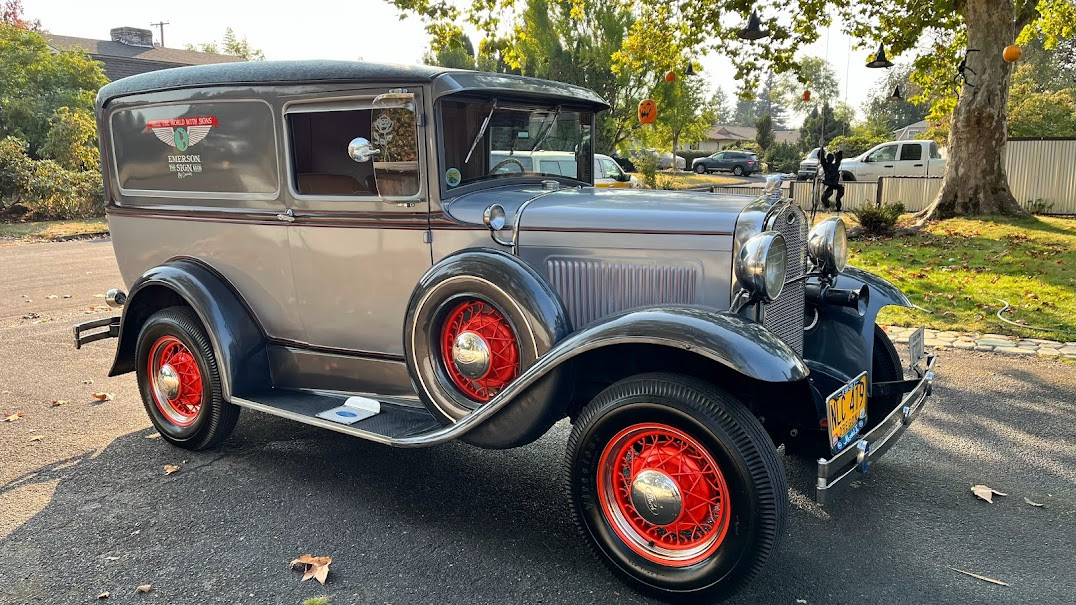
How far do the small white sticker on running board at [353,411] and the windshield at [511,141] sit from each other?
48.1 inches

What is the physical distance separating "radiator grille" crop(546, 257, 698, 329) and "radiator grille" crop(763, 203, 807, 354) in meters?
0.46

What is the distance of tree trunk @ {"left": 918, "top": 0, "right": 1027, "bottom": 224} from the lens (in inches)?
482

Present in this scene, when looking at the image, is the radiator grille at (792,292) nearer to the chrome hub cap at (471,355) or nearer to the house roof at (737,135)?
the chrome hub cap at (471,355)

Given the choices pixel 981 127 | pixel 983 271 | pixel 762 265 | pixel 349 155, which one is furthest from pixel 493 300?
pixel 981 127

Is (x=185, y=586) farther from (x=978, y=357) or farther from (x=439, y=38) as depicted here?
(x=439, y=38)

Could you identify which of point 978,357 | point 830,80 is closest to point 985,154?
point 978,357

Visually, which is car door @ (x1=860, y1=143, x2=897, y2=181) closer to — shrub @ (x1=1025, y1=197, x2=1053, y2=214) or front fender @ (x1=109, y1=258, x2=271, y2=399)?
shrub @ (x1=1025, y1=197, x2=1053, y2=214)

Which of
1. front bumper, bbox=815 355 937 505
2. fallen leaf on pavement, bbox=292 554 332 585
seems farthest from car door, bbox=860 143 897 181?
fallen leaf on pavement, bbox=292 554 332 585

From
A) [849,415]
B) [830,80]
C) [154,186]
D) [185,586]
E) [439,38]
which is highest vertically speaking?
[830,80]

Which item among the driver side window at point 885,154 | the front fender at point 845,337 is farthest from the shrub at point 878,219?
the driver side window at point 885,154

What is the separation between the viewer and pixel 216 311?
4078 mm

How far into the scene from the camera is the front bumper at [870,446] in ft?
8.78

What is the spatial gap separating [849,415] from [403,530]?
203cm

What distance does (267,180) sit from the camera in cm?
407
